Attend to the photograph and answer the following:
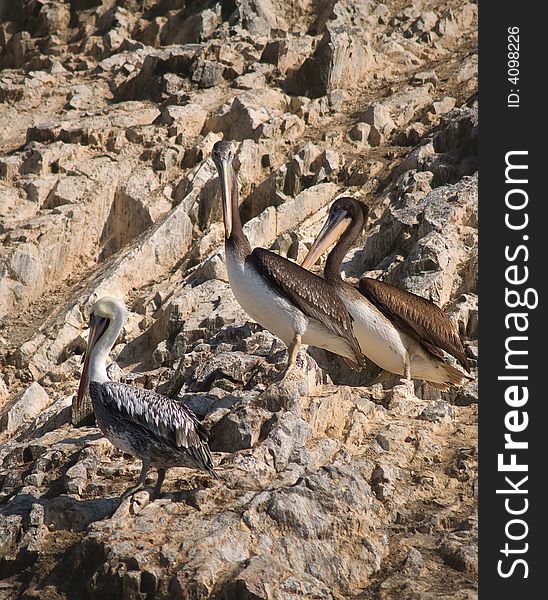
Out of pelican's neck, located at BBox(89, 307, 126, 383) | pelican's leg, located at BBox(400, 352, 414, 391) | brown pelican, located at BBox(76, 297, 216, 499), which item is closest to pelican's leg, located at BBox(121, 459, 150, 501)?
brown pelican, located at BBox(76, 297, 216, 499)

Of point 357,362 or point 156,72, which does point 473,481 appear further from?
point 156,72

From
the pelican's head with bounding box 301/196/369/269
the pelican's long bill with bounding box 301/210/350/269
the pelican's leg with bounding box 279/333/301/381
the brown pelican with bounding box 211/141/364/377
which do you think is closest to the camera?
the pelican's leg with bounding box 279/333/301/381

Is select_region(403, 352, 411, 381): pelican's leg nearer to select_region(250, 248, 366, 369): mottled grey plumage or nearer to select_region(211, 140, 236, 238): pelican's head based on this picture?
select_region(250, 248, 366, 369): mottled grey plumage

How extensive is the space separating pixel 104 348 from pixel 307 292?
9.15 ft

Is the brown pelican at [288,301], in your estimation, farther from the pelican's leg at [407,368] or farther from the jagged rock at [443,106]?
the jagged rock at [443,106]

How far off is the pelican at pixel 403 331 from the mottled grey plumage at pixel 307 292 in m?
0.41

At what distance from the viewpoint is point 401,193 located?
18625mm

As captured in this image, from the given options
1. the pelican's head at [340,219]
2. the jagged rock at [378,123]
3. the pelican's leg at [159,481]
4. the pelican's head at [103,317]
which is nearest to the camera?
the pelican's leg at [159,481]

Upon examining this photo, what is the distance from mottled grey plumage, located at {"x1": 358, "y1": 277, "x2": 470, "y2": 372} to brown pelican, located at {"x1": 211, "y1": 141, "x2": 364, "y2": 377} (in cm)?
68

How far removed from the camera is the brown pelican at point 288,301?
12.9m

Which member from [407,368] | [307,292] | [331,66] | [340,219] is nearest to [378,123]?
[331,66]

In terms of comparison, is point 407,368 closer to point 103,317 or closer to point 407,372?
point 407,372

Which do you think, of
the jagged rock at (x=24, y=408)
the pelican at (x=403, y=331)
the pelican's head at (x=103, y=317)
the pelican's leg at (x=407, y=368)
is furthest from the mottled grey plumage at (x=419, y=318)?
the jagged rock at (x=24, y=408)

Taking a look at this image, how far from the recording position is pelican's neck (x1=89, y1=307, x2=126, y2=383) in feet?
35.7
